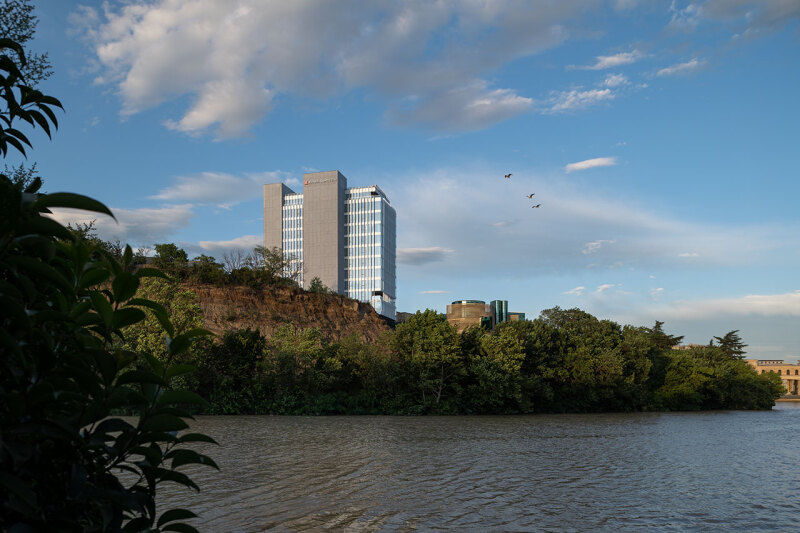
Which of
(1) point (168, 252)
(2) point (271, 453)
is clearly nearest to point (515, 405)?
(2) point (271, 453)

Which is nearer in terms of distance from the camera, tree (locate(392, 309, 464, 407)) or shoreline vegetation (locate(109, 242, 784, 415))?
shoreline vegetation (locate(109, 242, 784, 415))

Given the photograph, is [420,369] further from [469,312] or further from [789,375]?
[789,375]

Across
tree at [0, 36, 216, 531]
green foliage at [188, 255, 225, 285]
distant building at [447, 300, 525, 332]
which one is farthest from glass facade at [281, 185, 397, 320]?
tree at [0, 36, 216, 531]

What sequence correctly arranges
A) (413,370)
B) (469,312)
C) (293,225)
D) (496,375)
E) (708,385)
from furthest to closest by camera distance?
(293,225)
(469,312)
(708,385)
(413,370)
(496,375)

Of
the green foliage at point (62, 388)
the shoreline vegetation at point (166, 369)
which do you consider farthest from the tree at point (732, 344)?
the green foliage at point (62, 388)

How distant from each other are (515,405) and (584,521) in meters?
32.3

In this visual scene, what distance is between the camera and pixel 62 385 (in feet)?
5.71

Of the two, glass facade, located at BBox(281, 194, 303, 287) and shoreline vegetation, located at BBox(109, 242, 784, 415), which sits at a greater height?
glass facade, located at BBox(281, 194, 303, 287)

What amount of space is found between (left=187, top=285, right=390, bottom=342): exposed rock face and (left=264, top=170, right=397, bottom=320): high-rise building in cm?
6198

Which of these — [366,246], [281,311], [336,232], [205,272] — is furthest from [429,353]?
[366,246]

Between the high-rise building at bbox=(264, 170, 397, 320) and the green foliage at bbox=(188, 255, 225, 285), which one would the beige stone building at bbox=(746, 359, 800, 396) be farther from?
the green foliage at bbox=(188, 255, 225, 285)

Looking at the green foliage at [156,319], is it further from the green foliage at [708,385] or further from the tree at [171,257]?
the green foliage at [708,385]

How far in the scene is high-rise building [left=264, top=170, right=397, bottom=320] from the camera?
127812mm

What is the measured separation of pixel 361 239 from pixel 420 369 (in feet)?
310
